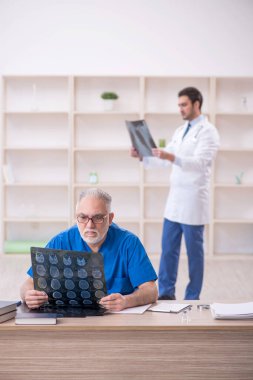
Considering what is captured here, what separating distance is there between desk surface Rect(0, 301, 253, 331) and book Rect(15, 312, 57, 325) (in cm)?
2

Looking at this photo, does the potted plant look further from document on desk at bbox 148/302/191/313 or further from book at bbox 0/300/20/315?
book at bbox 0/300/20/315

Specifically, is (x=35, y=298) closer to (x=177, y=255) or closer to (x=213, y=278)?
(x=177, y=255)

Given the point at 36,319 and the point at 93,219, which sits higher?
the point at 93,219

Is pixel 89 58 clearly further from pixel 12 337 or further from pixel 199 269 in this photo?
pixel 12 337

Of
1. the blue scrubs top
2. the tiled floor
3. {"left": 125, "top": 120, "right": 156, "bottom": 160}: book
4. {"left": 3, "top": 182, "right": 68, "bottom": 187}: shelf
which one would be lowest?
the tiled floor

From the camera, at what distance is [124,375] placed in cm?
238

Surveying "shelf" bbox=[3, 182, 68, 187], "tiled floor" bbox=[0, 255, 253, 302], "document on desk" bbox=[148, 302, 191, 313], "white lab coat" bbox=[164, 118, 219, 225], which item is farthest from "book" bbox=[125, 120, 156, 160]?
"document on desk" bbox=[148, 302, 191, 313]

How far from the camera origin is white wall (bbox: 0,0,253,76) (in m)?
7.29

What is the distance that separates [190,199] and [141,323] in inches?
104

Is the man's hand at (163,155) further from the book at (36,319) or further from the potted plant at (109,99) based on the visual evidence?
the book at (36,319)

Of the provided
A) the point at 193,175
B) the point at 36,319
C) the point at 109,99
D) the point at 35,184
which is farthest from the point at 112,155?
the point at 36,319

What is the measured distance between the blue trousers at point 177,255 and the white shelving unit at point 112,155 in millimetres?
2256

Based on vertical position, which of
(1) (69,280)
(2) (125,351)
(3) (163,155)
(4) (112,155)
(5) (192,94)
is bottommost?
(2) (125,351)

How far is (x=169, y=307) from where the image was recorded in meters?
2.68
